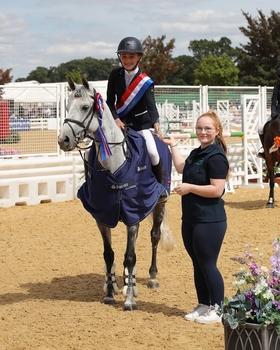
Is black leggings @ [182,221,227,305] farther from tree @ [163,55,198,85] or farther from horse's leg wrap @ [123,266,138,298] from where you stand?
tree @ [163,55,198,85]

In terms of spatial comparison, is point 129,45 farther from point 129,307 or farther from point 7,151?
point 7,151

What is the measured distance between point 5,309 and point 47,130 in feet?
24.8

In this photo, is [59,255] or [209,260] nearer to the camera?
[209,260]

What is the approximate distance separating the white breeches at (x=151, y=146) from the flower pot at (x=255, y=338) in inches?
102

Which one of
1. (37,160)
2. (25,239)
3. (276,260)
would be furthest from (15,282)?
(37,160)

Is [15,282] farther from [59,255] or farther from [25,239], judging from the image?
[25,239]

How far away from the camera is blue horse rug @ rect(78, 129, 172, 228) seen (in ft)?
→ 20.4

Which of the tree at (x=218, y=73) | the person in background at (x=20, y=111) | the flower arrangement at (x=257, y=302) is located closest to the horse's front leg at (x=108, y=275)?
the flower arrangement at (x=257, y=302)

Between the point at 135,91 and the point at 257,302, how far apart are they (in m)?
2.86

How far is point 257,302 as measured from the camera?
437cm

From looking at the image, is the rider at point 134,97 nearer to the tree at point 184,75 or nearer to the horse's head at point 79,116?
the horse's head at point 79,116

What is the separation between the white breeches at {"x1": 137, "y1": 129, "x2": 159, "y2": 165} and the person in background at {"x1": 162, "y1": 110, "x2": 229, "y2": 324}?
3.49ft

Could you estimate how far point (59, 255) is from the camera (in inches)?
339

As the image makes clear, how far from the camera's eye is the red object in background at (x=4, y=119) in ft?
42.0
